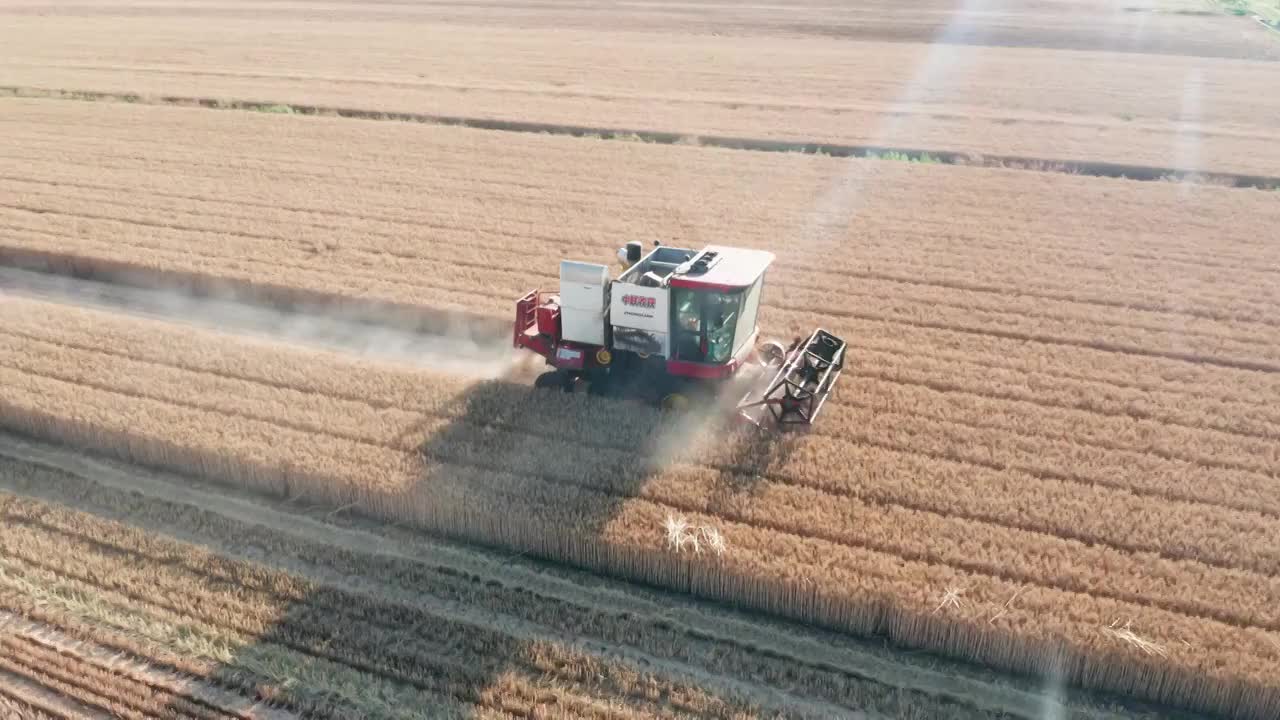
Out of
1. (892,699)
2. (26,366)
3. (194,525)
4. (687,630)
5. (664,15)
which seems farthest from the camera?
(664,15)

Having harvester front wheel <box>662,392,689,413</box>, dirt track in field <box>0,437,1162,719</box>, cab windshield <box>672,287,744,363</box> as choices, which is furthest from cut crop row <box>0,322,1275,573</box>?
dirt track in field <box>0,437,1162,719</box>

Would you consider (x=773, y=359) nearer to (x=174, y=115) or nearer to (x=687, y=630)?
(x=687, y=630)

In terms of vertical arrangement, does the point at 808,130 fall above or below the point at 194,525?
above

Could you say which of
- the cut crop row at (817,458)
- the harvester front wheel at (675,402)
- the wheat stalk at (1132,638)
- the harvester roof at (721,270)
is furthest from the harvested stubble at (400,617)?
the harvester roof at (721,270)

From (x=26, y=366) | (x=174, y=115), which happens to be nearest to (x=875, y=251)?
(x=26, y=366)

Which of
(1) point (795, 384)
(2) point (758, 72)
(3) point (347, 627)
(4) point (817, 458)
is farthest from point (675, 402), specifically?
(2) point (758, 72)

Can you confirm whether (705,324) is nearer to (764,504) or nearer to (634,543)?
(764,504)

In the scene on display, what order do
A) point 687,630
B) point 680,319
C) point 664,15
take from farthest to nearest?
point 664,15 → point 680,319 → point 687,630
